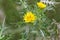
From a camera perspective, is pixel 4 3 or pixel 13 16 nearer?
pixel 4 3

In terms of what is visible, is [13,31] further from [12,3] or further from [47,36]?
[47,36]

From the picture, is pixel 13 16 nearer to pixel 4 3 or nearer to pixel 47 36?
pixel 4 3

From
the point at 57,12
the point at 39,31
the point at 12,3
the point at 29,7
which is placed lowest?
the point at 57,12

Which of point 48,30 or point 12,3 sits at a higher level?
point 12,3

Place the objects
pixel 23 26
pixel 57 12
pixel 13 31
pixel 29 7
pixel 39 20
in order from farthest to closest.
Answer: pixel 57 12, pixel 29 7, pixel 39 20, pixel 23 26, pixel 13 31

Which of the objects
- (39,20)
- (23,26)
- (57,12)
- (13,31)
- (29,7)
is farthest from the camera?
(57,12)

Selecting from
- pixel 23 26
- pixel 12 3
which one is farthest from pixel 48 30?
pixel 12 3

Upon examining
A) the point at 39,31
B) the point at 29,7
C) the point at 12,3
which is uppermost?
the point at 12,3

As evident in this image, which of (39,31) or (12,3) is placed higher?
(12,3)

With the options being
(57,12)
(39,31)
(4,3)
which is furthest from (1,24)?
(57,12)
